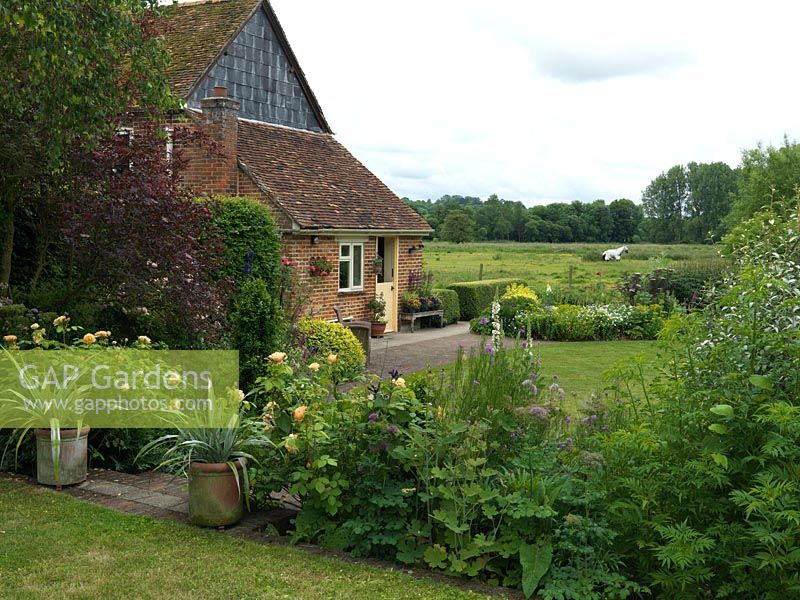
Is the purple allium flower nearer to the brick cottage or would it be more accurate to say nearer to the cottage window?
the brick cottage

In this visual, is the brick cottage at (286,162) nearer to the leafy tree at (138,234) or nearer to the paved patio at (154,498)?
the leafy tree at (138,234)

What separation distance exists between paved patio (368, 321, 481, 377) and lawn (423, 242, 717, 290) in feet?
37.3

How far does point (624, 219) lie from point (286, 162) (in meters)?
71.9

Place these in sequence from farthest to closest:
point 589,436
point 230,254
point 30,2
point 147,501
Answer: point 230,254 → point 30,2 → point 147,501 → point 589,436

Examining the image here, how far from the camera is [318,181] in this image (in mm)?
17844

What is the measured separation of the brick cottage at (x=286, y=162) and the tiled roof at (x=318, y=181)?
0.12 ft

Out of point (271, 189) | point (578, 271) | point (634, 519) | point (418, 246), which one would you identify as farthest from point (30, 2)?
point (578, 271)

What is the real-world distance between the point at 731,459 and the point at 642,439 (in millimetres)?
471

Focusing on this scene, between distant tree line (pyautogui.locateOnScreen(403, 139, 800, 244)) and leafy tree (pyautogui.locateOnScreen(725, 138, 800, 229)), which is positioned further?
distant tree line (pyautogui.locateOnScreen(403, 139, 800, 244))

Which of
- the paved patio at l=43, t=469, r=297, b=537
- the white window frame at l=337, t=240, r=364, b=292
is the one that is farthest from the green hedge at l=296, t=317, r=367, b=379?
the paved patio at l=43, t=469, r=297, b=537

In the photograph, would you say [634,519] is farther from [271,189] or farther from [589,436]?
[271,189]

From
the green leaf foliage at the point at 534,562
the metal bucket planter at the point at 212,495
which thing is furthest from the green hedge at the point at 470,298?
the green leaf foliage at the point at 534,562

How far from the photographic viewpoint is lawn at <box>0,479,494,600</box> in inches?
168

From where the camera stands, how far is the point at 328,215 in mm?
16578
